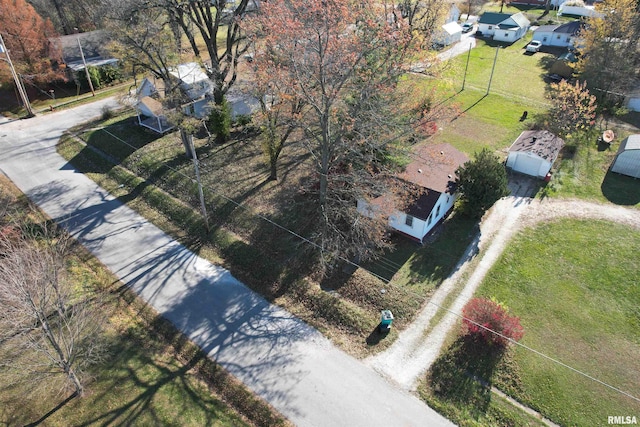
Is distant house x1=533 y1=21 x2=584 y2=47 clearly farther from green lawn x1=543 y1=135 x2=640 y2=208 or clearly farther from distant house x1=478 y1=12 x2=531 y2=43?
green lawn x1=543 y1=135 x2=640 y2=208

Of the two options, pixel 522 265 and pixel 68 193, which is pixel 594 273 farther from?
pixel 68 193

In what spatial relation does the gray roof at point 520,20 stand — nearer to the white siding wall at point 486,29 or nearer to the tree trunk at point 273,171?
the white siding wall at point 486,29

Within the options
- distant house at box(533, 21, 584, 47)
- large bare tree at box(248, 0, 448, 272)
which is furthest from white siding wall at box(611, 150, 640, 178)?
distant house at box(533, 21, 584, 47)

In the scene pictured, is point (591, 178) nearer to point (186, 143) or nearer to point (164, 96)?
point (186, 143)

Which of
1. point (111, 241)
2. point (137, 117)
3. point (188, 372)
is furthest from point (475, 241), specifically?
point (137, 117)

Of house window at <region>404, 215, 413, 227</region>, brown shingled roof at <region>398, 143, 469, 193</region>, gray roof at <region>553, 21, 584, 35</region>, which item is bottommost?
house window at <region>404, 215, 413, 227</region>
